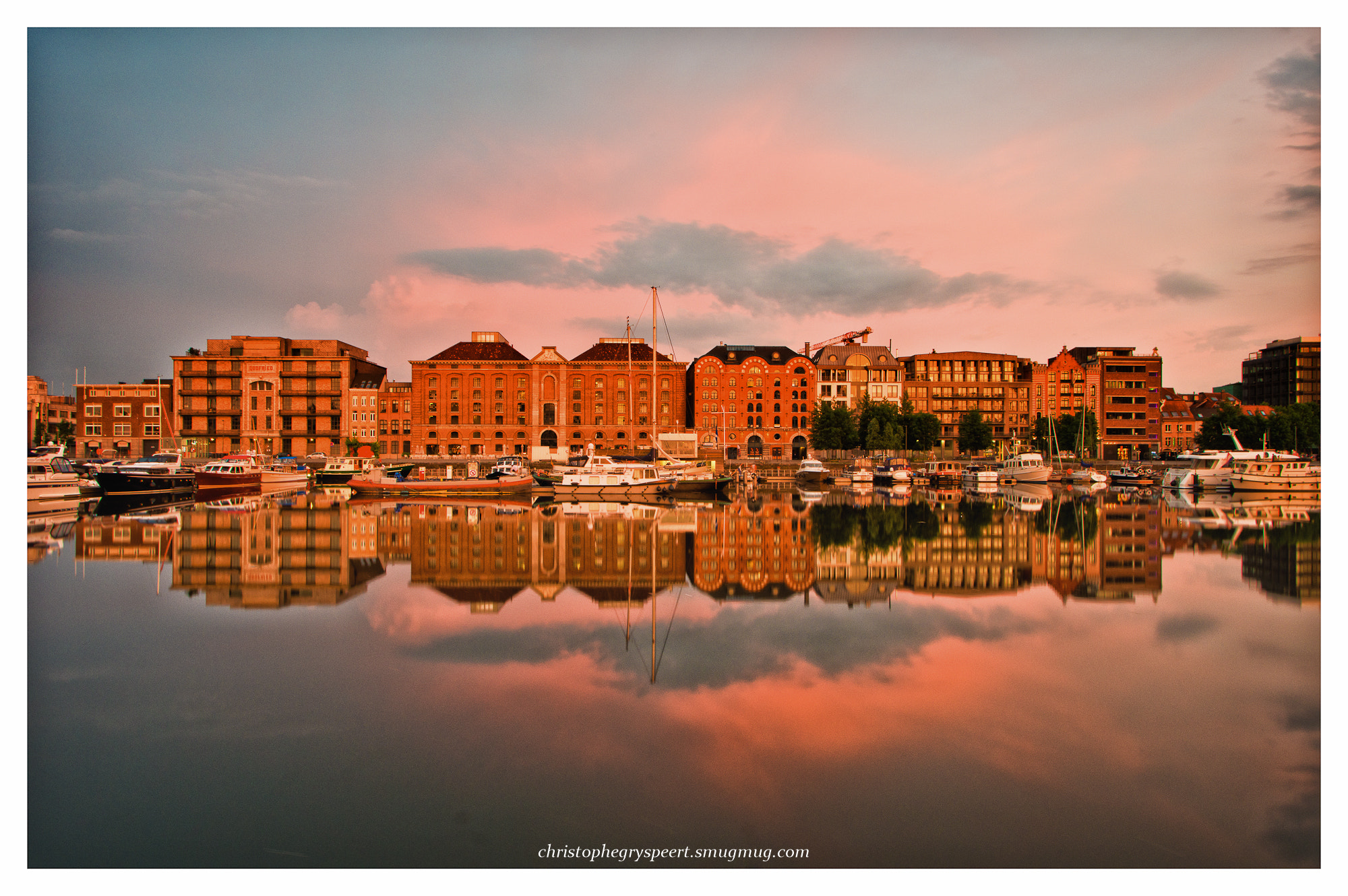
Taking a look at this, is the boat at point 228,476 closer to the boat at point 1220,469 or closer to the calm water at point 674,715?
the calm water at point 674,715

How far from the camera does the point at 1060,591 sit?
46.1 feet

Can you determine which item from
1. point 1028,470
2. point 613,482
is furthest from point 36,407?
point 1028,470

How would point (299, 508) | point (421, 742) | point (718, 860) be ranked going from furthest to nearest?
1. point (299, 508)
2. point (421, 742)
3. point (718, 860)

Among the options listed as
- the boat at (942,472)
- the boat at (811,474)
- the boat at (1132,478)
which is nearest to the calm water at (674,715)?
the boat at (811,474)

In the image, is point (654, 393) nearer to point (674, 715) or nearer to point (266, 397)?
point (674, 715)

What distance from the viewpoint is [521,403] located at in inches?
3027

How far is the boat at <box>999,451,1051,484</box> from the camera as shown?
51.0m

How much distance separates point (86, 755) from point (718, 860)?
21.4ft

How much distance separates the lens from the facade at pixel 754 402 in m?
80.8

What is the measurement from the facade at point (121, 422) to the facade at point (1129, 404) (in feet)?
353

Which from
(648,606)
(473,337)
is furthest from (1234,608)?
(473,337)

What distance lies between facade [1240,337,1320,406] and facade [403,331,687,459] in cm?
5692
